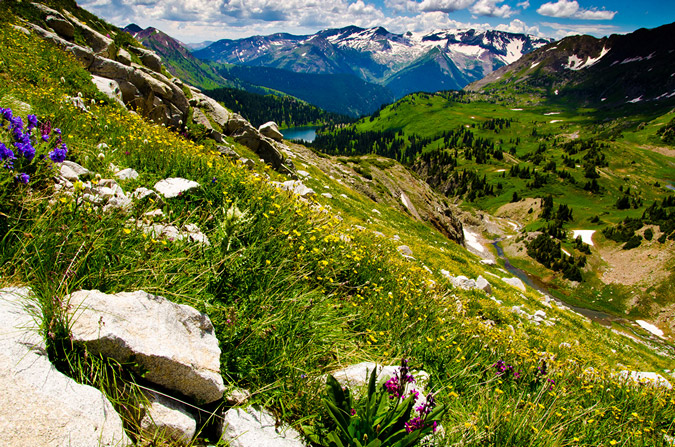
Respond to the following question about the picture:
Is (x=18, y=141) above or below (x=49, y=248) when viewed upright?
above

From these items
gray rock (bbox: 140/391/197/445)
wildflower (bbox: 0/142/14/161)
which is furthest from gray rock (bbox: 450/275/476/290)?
wildflower (bbox: 0/142/14/161)

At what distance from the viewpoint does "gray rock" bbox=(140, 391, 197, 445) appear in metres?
2.63

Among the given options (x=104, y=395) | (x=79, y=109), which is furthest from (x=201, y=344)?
(x=79, y=109)

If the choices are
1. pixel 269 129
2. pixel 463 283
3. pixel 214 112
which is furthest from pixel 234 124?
pixel 463 283

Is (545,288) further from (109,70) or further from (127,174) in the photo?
(127,174)

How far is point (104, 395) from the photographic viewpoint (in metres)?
2.43

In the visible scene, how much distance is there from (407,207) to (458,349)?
58453mm

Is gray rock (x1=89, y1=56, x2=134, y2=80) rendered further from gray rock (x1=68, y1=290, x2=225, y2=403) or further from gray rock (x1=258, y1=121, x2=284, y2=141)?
gray rock (x1=68, y1=290, x2=225, y2=403)

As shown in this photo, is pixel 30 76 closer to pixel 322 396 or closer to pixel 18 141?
pixel 18 141

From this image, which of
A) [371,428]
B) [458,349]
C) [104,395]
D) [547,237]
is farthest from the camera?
[547,237]

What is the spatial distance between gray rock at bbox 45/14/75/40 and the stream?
97508 millimetres

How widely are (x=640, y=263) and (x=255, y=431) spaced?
6588 inches

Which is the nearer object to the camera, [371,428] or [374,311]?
[371,428]

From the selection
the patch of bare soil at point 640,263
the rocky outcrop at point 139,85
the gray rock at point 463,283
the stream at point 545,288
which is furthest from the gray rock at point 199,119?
the patch of bare soil at point 640,263
